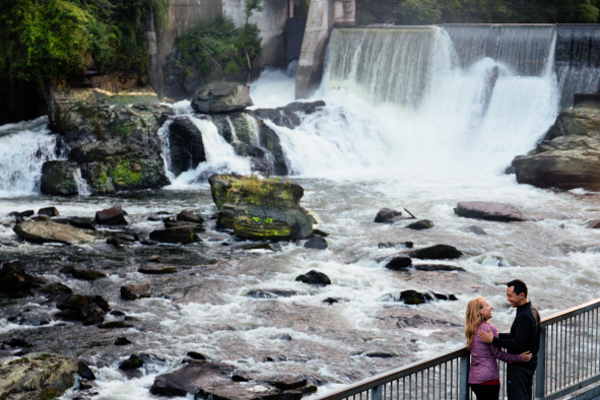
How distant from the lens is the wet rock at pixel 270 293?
13.4 meters

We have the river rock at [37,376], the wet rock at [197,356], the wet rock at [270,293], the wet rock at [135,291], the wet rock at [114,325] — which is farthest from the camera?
the wet rock at [270,293]

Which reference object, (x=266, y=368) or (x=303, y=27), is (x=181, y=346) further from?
(x=303, y=27)

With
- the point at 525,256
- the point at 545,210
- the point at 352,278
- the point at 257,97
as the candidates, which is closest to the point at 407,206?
the point at 545,210

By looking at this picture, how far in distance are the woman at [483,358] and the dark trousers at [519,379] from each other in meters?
0.10

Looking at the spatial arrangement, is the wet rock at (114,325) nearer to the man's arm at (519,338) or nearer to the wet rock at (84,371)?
the wet rock at (84,371)

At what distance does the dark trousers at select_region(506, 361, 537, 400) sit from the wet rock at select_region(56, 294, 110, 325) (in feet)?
25.5

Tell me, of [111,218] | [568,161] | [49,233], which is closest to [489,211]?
[568,161]

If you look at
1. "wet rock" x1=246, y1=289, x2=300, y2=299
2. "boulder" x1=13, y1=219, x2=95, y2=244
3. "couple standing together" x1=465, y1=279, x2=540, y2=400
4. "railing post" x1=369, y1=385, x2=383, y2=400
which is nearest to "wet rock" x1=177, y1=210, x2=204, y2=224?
"boulder" x1=13, y1=219, x2=95, y2=244

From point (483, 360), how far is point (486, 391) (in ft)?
0.90

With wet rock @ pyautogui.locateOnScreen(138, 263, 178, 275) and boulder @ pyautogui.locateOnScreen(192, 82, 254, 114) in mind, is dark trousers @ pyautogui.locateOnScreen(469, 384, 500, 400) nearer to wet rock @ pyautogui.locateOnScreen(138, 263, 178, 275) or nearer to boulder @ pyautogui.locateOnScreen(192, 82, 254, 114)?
wet rock @ pyautogui.locateOnScreen(138, 263, 178, 275)

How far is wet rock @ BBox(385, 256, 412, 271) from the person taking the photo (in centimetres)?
1520

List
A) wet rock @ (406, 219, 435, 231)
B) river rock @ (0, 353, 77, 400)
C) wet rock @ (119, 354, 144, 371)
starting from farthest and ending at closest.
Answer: wet rock @ (406, 219, 435, 231) → wet rock @ (119, 354, 144, 371) → river rock @ (0, 353, 77, 400)

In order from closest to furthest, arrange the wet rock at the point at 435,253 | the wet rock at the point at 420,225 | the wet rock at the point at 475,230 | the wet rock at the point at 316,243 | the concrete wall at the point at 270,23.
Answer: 1. the wet rock at the point at 435,253
2. the wet rock at the point at 316,243
3. the wet rock at the point at 475,230
4. the wet rock at the point at 420,225
5. the concrete wall at the point at 270,23

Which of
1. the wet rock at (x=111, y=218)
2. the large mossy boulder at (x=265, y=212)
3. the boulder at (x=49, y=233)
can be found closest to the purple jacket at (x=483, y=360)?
the large mossy boulder at (x=265, y=212)
